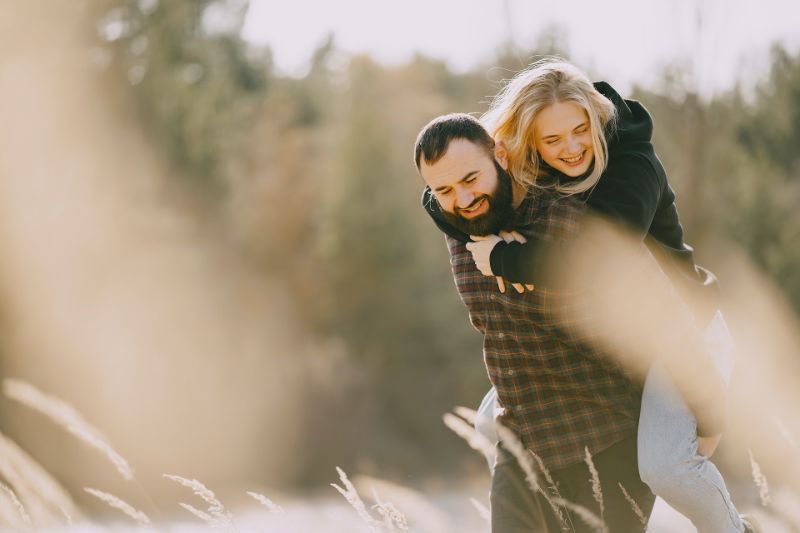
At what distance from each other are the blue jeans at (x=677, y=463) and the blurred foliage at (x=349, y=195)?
1828 centimetres

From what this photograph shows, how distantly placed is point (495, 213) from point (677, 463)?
2.99ft

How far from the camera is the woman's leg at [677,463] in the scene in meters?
2.59

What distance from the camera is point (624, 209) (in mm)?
2611

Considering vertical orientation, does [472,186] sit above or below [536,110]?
below

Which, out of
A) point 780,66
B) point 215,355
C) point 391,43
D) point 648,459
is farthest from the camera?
point 391,43

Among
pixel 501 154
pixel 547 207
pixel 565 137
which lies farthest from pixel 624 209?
pixel 501 154

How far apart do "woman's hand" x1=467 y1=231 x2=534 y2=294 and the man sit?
0.03 metres

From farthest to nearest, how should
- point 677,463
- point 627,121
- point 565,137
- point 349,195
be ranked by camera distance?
1. point 349,195
2. point 627,121
3. point 565,137
4. point 677,463

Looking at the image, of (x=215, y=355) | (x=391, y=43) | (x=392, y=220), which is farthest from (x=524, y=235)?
(x=391, y=43)

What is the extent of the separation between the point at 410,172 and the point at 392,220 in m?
1.46

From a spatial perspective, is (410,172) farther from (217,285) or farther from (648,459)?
(648,459)

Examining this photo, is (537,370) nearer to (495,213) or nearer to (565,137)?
(495,213)

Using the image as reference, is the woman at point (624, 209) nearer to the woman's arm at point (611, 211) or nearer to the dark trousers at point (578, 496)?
the woman's arm at point (611, 211)

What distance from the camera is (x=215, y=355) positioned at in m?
21.6
